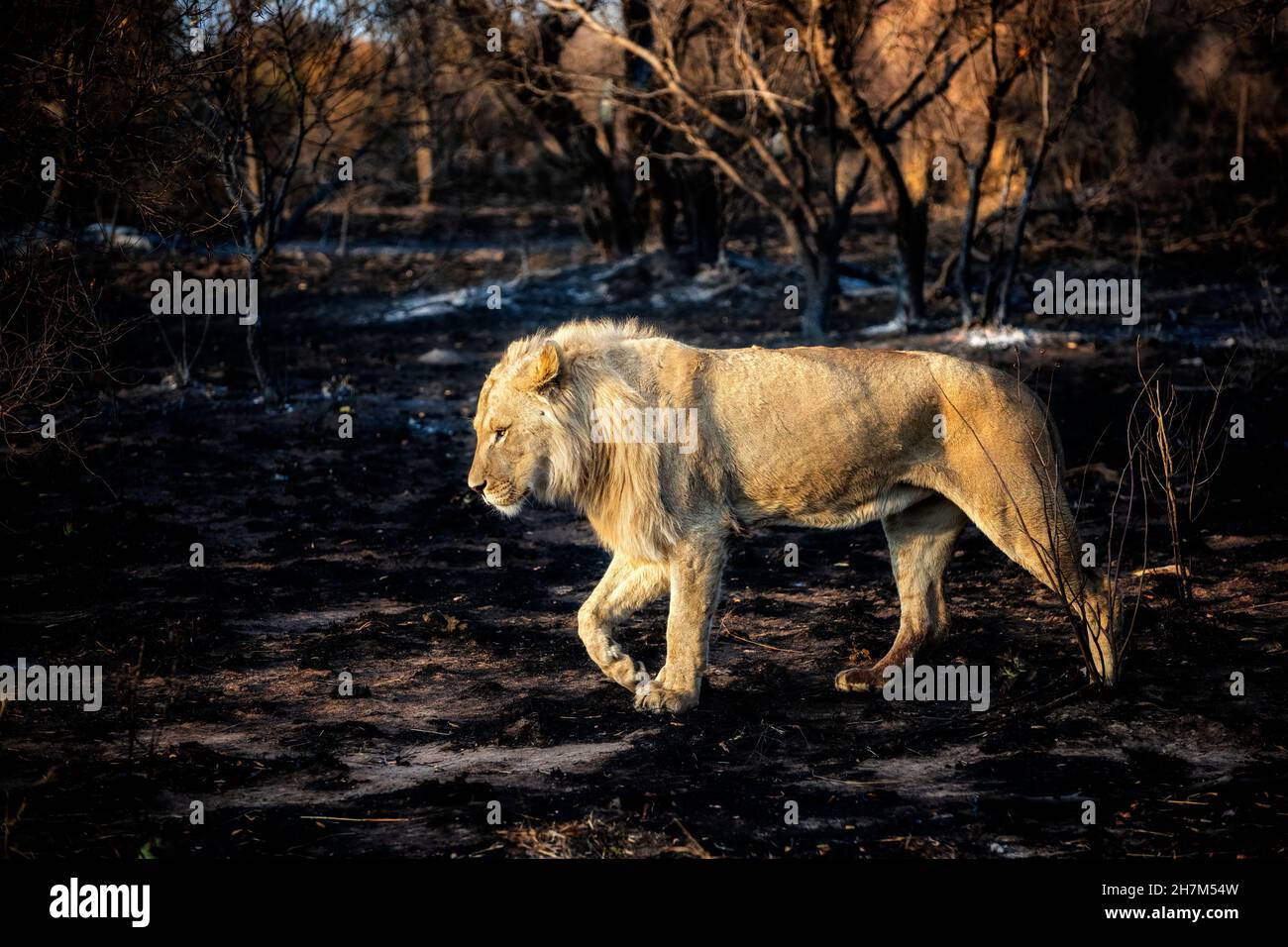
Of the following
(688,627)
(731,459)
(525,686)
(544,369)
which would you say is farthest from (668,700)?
(544,369)

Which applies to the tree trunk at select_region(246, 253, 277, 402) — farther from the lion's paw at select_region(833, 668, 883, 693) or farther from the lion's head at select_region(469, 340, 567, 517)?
the lion's paw at select_region(833, 668, 883, 693)

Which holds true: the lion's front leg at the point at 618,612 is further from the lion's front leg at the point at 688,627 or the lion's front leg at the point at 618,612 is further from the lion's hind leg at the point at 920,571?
the lion's hind leg at the point at 920,571

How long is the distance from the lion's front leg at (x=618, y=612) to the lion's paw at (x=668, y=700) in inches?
5.1

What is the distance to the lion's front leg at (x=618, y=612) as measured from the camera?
20.9ft

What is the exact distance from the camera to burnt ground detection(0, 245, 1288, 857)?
4.95 meters

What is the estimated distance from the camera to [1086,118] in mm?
22875

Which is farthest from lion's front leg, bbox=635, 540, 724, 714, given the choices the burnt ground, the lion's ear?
the lion's ear

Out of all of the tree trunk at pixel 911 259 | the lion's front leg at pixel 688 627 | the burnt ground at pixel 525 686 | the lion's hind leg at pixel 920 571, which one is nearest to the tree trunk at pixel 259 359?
the burnt ground at pixel 525 686

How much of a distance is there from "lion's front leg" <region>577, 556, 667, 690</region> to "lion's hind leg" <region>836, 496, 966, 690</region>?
44.5 inches

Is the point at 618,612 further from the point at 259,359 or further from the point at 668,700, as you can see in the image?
the point at 259,359

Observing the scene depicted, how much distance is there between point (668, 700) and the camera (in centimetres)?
623

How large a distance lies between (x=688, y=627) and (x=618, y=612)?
45 cm

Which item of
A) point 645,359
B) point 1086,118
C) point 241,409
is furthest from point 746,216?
point 645,359
